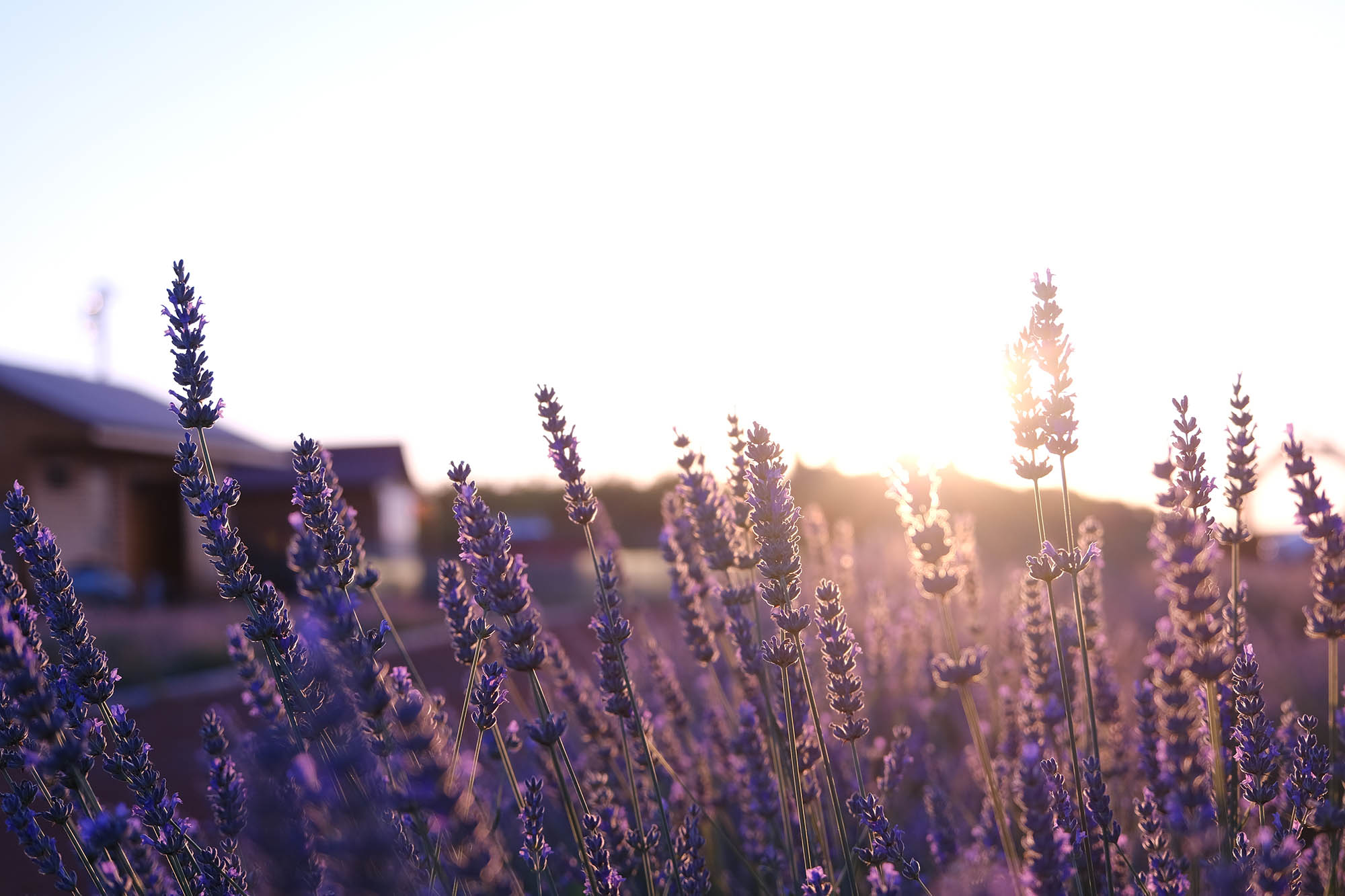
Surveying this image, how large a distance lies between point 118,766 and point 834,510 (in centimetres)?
2473

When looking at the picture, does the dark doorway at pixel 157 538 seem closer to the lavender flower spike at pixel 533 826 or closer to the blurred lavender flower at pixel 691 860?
the blurred lavender flower at pixel 691 860

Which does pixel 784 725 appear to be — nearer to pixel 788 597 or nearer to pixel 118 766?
pixel 788 597

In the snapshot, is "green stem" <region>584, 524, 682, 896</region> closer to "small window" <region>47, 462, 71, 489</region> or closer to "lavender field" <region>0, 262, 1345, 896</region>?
"lavender field" <region>0, 262, 1345, 896</region>

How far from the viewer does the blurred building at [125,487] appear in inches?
709

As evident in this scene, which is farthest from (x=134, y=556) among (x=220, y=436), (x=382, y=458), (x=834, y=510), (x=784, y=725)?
(x=784, y=725)

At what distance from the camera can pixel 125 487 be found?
20.7 m

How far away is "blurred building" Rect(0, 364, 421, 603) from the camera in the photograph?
1802cm

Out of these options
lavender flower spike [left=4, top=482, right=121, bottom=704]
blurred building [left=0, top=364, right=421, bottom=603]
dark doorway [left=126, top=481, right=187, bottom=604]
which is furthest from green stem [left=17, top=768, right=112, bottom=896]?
dark doorway [left=126, top=481, right=187, bottom=604]

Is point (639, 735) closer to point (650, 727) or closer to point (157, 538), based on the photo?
point (650, 727)

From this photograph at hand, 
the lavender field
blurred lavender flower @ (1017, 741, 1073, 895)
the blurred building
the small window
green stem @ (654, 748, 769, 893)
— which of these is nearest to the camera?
the lavender field

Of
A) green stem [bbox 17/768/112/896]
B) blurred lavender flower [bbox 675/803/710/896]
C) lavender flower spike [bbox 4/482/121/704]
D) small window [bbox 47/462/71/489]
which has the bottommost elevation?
small window [bbox 47/462/71/489]

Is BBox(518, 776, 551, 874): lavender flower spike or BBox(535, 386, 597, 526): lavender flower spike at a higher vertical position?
BBox(535, 386, 597, 526): lavender flower spike

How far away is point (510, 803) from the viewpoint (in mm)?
3896

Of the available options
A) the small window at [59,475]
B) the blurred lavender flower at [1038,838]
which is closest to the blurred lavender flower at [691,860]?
the blurred lavender flower at [1038,838]
